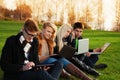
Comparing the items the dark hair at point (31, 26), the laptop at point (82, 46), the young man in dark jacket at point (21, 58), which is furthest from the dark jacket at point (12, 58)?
the laptop at point (82, 46)

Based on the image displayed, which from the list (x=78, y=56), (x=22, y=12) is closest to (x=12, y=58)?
(x=78, y=56)

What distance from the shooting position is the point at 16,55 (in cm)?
673

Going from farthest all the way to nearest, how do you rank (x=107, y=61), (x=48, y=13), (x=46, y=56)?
1. (x=48, y=13)
2. (x=107, y=61)
3. (x=46, y=56)

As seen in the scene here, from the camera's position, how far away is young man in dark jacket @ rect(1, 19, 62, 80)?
259 inches

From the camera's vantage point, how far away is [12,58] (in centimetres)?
667

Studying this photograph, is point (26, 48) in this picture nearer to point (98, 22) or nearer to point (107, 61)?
point (107, 61)

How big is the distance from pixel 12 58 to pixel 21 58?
17cm

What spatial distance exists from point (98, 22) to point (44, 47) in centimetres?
3545

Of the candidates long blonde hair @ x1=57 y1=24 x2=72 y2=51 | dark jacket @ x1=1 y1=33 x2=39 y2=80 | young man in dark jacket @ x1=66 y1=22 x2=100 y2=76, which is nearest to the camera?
dark jacket @ x1=1 y1=33 x2=39 y2=80

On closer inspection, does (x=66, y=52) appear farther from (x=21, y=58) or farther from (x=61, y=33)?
(x=21, y=58)

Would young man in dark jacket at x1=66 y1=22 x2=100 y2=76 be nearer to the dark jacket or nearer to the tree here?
the dark jacket

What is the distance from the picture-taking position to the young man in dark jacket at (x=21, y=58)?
21.6 feet

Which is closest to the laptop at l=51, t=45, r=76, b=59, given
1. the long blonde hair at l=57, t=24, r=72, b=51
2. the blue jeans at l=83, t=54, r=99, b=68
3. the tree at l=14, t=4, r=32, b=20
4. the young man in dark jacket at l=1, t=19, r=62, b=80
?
the long blonde hair at l=57, t=24, r=72, b=51

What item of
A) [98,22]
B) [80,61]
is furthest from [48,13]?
[80,61]
